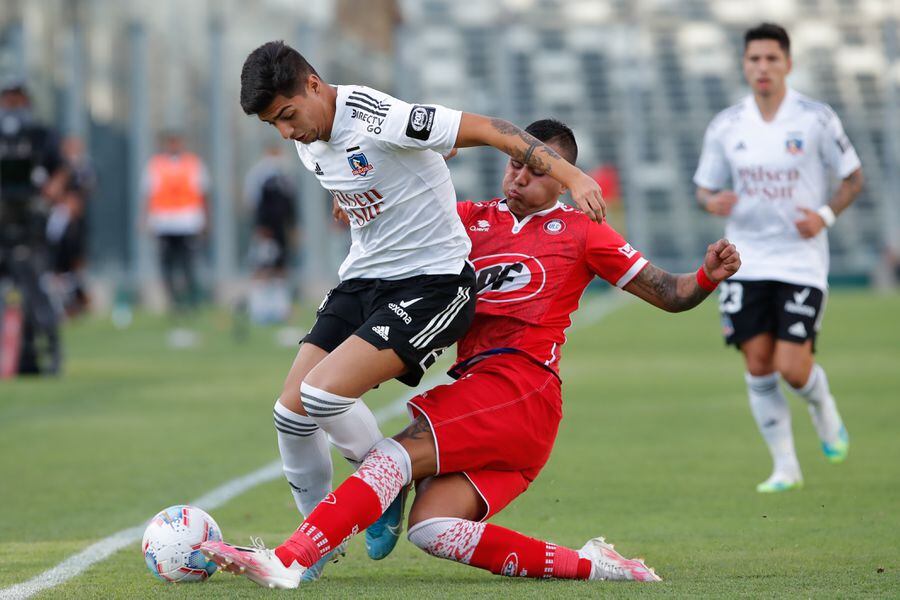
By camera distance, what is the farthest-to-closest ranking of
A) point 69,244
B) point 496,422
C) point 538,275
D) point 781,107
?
point 69,244
point 781,107
point 538,275
point 496,422

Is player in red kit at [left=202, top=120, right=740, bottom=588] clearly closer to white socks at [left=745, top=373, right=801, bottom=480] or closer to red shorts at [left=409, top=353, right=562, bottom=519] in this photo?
red shorts at [left=409, top=353, right=562, bottom=519]

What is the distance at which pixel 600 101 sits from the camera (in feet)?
130

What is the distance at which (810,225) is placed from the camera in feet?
24.3

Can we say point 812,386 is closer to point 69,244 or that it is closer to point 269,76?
point 269,76

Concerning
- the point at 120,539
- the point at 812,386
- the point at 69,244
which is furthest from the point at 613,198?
the point at 120,539

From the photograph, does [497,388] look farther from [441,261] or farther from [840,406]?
[840,406]

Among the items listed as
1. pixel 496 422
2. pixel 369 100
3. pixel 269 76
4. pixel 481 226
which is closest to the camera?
pixel 269 76

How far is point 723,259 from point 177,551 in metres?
2.05

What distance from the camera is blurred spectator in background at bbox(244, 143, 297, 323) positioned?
69.3 ft

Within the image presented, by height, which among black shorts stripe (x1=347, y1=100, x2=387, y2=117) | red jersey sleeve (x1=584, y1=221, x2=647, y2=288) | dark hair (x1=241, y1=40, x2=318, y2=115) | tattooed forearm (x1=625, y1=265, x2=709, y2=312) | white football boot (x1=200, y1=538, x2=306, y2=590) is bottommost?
white football boot (x1=200, y1=538, x2=306, y2=590)

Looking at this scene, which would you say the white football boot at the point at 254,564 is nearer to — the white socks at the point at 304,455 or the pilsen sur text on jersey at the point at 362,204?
the white socks at the point at 304,455

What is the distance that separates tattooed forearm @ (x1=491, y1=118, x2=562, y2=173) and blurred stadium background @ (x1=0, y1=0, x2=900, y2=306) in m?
19.8

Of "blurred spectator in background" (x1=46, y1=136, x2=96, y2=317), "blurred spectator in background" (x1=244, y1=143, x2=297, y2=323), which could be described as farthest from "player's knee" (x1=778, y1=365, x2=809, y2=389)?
"blurred spectator in background" (x1=244, y1=143, x2=297, y2=323)

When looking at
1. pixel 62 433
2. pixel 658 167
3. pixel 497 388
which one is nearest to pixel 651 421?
pixel 62 433
